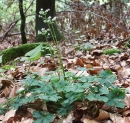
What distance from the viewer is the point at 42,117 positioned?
139 centimetres

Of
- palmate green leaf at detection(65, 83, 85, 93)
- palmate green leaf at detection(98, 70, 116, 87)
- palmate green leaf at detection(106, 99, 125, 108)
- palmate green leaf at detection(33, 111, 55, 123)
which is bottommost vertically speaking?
palmate green leaf at detection(33, 111, 55, 123)

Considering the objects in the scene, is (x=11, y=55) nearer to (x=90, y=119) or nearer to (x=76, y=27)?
(x=76, y=27)

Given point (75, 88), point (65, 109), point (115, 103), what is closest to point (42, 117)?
point (65, 109)

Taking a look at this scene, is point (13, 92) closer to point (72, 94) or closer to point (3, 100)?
point (3, 100)

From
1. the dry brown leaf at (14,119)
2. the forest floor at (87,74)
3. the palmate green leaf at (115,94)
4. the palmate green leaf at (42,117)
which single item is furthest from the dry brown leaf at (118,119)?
the dry brown leaf at (14,119)

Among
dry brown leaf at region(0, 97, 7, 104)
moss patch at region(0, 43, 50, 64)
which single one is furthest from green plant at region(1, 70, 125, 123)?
moss patch at region(0, 43, 50, 64)

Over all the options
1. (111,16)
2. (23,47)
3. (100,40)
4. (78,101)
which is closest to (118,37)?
(100,40)

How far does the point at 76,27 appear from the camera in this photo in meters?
5.59

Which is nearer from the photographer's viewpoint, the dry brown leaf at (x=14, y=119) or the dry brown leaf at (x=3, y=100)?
the dry brown leaf at (x=14, y=119)

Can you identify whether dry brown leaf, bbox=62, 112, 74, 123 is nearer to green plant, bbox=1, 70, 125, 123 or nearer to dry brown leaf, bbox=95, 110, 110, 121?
green plant, bbox=1, 70, 125, 123

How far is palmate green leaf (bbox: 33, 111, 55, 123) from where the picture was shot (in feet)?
4.44

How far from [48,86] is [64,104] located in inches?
5.2

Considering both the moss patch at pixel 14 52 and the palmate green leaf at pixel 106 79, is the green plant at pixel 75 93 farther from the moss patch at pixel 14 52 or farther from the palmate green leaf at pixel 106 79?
the moss patch at pixel 14 52

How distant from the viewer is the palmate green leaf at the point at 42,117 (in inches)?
53.3
